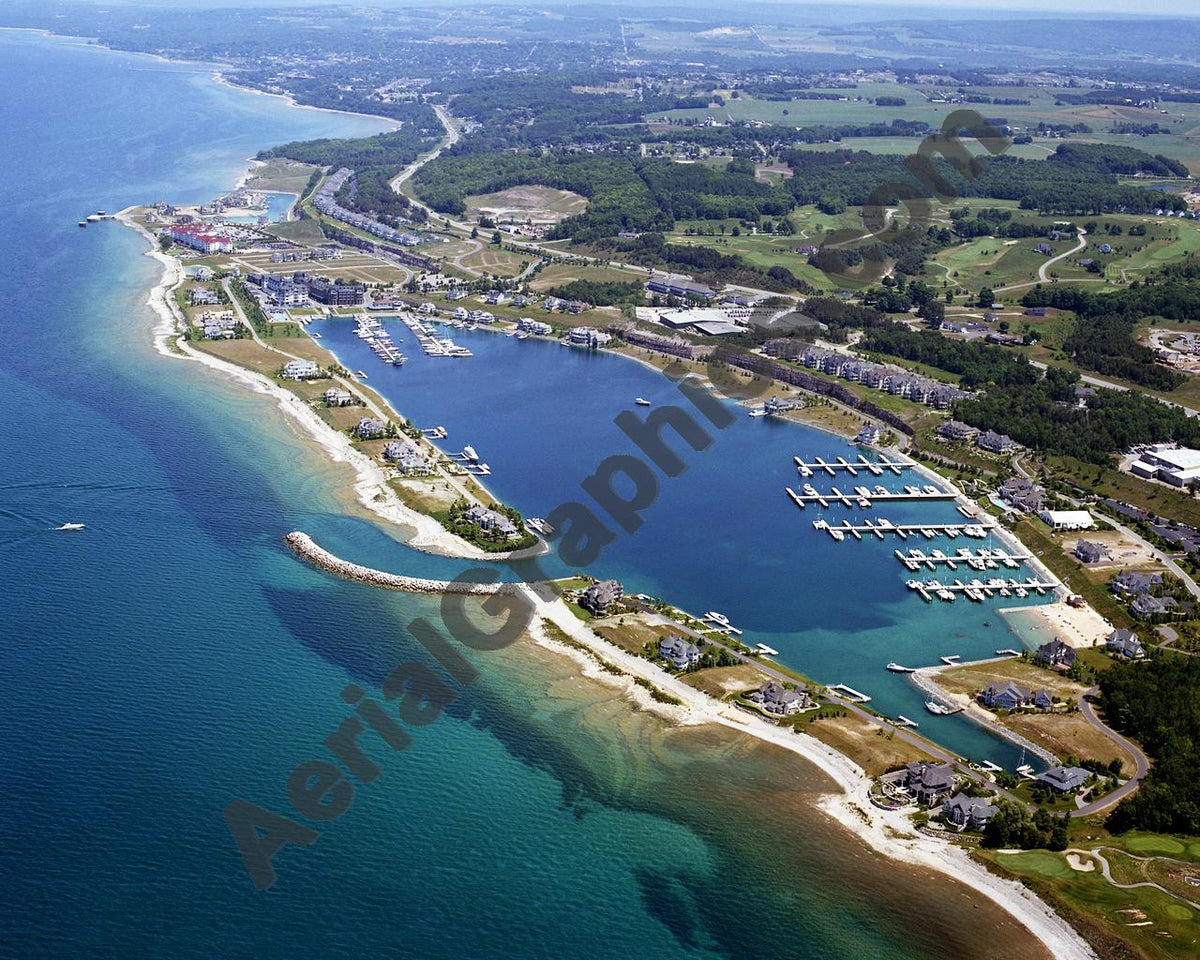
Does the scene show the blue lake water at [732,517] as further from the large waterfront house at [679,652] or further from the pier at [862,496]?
the large waterfront house at [679,652]

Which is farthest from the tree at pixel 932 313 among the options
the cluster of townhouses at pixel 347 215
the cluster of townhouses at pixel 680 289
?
the cluster of townhouses at pixel 347 215

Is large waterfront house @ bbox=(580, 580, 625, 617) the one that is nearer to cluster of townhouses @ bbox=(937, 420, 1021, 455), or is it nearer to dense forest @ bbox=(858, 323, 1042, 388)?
cluster of townhouses @ bbox=(937, 420, 1021, 455)

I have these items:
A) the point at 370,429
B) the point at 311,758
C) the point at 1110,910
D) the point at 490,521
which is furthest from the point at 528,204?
the point at 1110,910

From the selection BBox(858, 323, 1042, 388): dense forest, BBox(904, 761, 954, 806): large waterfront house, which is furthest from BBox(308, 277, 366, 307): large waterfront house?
BBox(904, 761, 954, 806): large waterfront house

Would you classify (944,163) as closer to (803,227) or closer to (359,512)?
(803,227)

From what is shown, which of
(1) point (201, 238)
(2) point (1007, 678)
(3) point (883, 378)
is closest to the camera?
(2) point (1007, 678)

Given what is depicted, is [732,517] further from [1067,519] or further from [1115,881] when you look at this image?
[1115,881]
